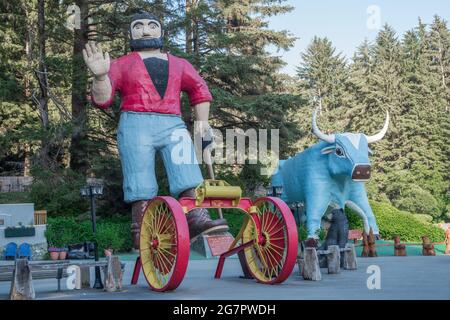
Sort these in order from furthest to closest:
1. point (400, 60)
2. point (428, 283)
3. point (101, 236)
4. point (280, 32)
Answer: point (400, 60) < point (280, 32) < point (101, 236) < point (428, 283)

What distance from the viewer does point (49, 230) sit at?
16.9 metres

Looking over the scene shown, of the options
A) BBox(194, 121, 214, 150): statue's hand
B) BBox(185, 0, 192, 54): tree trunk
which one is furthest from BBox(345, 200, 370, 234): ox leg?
BBox(185, 0, 192, 54): tree trunk

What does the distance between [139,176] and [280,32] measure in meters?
17.9

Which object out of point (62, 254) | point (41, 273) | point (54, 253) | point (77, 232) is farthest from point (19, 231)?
point (41, 273)

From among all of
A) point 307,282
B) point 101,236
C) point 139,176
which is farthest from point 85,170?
point 307,282

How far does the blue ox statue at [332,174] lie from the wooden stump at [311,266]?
522cm

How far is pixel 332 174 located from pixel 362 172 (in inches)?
52.0

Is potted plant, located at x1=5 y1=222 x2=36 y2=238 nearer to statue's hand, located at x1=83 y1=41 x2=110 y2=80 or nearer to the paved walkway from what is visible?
the paved walkway

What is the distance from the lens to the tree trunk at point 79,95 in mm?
19828

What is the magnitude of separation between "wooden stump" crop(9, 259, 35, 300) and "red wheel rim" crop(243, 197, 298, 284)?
2871 millimetres

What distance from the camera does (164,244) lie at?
7.95m

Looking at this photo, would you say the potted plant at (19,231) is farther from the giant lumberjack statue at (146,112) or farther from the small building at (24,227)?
the giant lumberjack statue at (146,112)

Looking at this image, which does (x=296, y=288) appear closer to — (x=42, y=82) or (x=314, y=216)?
(x=314, y=216)
